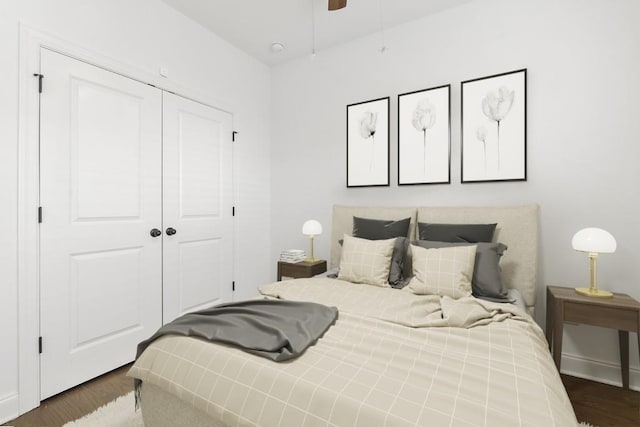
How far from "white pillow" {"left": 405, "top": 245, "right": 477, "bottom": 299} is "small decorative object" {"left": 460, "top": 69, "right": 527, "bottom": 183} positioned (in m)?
0.83

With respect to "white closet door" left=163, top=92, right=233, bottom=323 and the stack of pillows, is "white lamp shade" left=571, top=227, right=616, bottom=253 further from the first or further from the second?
"white closet door" left=163, top=92, right=233, bottom=323

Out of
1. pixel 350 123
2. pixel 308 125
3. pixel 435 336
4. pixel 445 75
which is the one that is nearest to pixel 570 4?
pixel 445 75

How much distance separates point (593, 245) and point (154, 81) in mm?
3422

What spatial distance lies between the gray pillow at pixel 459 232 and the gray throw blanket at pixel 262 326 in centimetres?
119

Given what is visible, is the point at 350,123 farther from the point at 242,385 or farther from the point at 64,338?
the point at 64,338

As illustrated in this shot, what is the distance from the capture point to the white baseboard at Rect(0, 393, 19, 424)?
1.72 meters

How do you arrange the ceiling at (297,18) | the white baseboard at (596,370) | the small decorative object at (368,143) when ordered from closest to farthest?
the white baseboard at (596,370) < the ceiling at (297,18) < the small decorative object at (368,143)

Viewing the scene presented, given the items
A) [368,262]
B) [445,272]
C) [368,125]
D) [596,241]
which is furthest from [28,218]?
[596,241]

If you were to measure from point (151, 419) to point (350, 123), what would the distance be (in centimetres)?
282

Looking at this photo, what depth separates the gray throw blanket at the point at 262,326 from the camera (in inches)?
48.4

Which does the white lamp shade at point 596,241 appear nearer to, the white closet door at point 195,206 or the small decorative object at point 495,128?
the small decorative object at point 495,128

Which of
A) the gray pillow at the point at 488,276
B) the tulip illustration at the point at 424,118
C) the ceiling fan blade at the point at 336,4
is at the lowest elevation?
the gray pillow at the point at 488,276

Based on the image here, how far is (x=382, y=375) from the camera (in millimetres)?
1036

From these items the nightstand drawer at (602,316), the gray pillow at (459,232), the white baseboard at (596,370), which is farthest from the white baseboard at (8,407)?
the white baseboard at (596,370)
